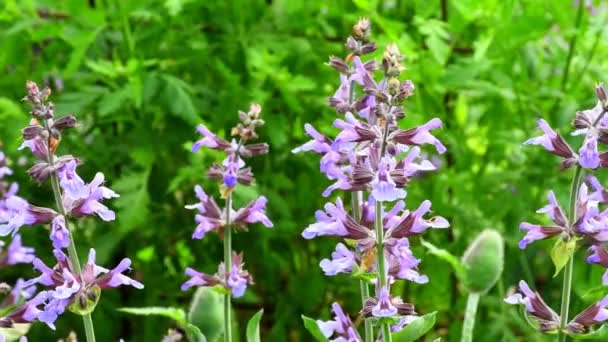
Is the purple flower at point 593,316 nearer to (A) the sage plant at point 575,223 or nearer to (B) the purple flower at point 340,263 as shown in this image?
(A) the sage plant at point 575,223

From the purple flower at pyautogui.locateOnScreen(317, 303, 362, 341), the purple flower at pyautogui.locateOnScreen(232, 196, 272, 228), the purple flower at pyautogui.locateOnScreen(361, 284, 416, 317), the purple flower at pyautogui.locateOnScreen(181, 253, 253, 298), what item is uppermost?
the purple flower at pyautogui.locateOnScreen(232, 196, 272, 228)

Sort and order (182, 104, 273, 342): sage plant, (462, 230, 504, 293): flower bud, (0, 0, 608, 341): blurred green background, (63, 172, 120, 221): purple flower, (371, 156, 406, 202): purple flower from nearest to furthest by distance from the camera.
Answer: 1. (371, 156, 406, 202): purple flower
2. (63, 172, 120, 221): purple flower
3. (182, 104, 273, 342): sage plant
4. (462, 230, 504, 293): flower bud
5. (0, 0, 608, 341): blurred green background

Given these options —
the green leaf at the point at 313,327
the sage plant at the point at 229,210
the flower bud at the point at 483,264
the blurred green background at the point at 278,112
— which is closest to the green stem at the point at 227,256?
the sage plant at the point at 229,210

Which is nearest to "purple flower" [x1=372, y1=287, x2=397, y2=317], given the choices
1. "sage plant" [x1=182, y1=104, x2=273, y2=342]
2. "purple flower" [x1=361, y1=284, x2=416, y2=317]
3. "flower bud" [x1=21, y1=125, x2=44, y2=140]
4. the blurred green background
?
"purple flower" [x1=361, y1=284, x2=416, y2=317]

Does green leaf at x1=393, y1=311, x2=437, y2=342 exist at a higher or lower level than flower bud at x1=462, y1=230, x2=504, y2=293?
higher

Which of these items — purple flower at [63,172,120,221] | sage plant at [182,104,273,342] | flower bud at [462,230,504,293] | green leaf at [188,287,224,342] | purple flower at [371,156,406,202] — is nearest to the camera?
purple flower at [371,156,406,202]

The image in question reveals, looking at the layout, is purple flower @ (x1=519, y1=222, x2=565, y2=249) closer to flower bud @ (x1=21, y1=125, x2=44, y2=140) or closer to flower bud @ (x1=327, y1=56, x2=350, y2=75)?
flower bud @ (x1=327, y1=56, x2=350, y2=75)

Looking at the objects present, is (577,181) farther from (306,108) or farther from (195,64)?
(195,64)

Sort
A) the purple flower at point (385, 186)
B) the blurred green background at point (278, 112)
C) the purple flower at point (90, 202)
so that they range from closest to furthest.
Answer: the purple flower at point (385, 186), the purple flower at point (90, 202), the blurred green background at point (278, 112)
